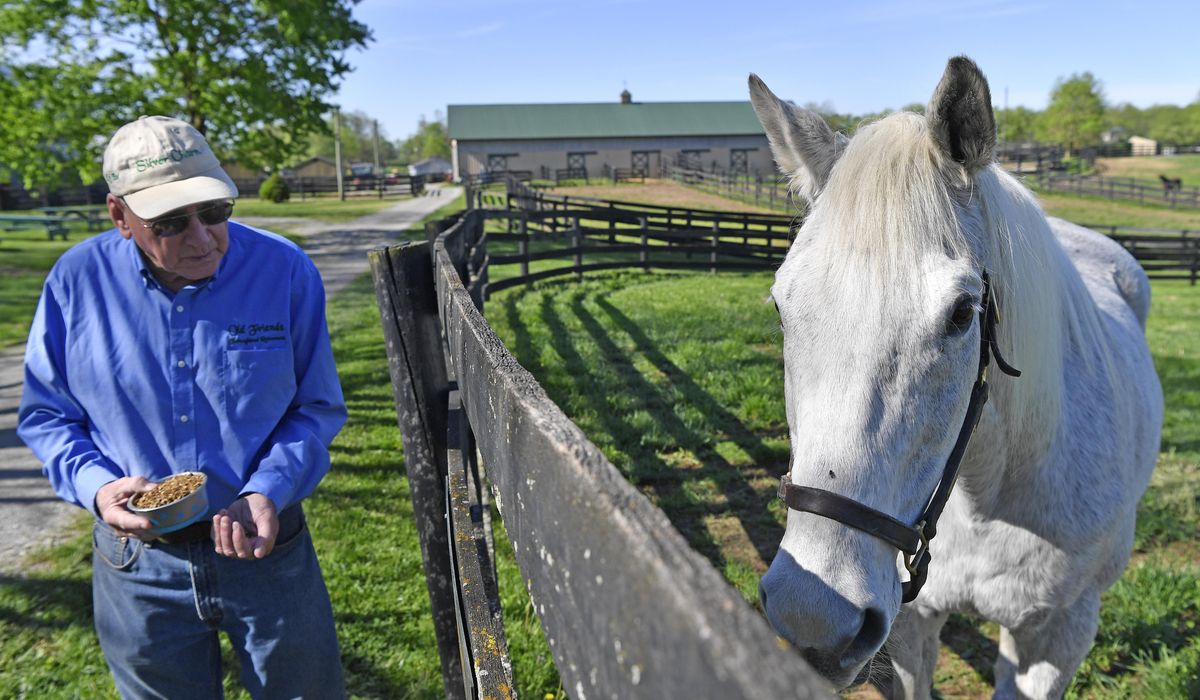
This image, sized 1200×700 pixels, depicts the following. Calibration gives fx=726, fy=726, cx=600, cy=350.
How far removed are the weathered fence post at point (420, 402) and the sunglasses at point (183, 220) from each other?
16.2 inches

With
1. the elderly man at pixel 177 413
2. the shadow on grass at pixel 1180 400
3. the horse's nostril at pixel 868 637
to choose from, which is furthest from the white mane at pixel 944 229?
the shadow on grass at pixel 1180 400

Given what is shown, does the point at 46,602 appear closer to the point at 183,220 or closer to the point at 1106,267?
the point at 183,220

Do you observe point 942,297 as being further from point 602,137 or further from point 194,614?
point 602,137

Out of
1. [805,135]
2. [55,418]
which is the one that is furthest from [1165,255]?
[55,418]

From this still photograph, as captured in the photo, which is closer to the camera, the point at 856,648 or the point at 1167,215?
the point at 856,648

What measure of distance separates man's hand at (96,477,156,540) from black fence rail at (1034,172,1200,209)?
132ft

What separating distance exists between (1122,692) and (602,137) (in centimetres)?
5829

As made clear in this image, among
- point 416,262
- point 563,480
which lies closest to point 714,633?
point 563,480

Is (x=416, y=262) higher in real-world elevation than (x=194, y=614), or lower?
higher

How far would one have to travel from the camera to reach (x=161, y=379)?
1847 millimetres

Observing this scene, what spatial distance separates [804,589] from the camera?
1338mm

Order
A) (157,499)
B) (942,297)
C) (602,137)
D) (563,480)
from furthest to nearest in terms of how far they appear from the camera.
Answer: (602,137) → (157,499) → (942,297) → (563,480)

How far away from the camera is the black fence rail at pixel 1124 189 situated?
3600cm

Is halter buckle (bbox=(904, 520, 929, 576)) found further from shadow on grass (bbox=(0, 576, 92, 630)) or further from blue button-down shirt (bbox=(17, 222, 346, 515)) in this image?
shadow on grass (bbox=(0, 576, 92, 630))
